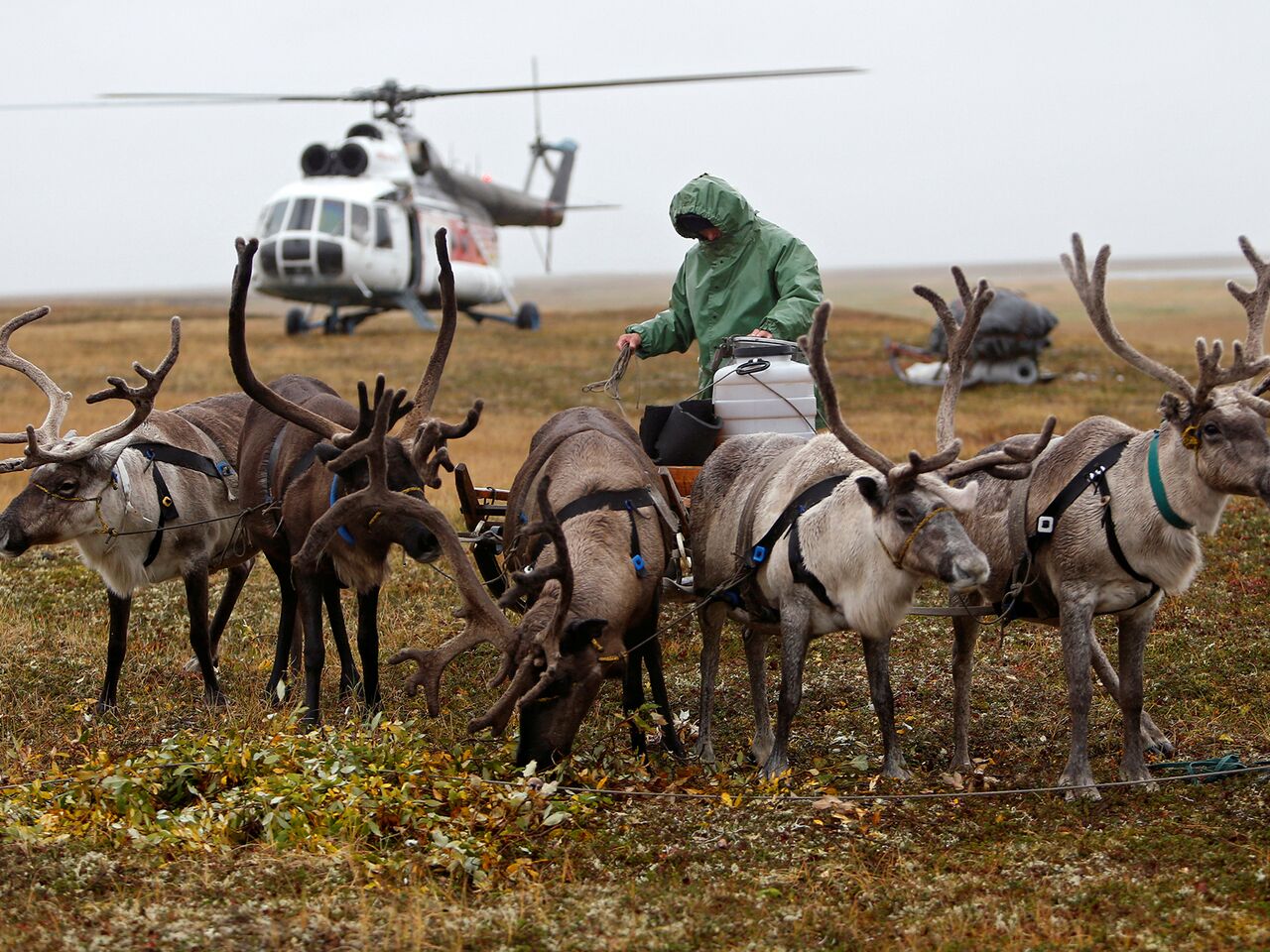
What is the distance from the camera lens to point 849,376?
3353 centimetres

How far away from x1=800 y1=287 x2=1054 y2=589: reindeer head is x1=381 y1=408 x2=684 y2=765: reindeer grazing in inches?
47.5

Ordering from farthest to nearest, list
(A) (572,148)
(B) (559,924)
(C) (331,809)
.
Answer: (A) (572,148) < (C) (331,809) < (B) (559,924)

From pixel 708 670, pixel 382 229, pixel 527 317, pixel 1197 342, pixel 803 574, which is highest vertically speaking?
pixel 382 229

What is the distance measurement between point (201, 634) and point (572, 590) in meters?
3.36

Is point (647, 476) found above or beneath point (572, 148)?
beneath

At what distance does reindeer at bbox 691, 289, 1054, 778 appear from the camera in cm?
635

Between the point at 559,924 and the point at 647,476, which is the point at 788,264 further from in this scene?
the point at 559,924

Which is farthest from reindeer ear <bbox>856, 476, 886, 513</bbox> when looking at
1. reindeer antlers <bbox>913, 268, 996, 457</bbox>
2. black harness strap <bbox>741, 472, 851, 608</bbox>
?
black harness strap <bbox>741, 472, 851, 608</bbox>

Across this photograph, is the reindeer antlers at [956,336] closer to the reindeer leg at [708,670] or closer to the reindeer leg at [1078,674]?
the reindeer leg at [1078,674]

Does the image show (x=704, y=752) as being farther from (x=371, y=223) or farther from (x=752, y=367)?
(x=371, y=223)

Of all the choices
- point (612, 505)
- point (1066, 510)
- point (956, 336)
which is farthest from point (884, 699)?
point (956, 336)

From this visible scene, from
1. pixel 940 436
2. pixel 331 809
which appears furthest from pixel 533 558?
pixel 940 436

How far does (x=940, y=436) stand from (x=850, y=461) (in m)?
0.54

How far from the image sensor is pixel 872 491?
20.9 ft
